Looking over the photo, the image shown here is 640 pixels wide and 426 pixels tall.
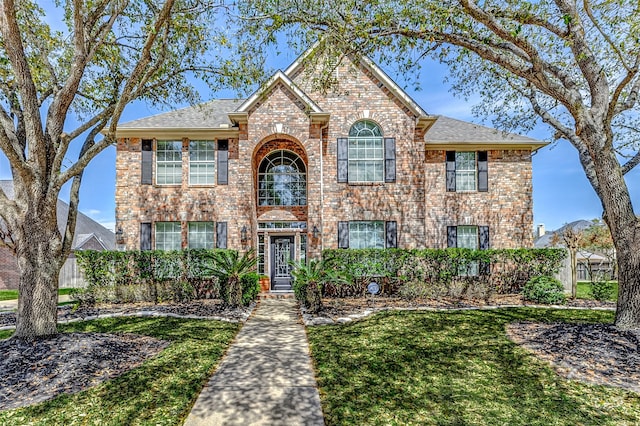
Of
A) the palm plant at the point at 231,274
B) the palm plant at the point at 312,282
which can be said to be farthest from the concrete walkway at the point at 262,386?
the palm plant at the point at 231,274

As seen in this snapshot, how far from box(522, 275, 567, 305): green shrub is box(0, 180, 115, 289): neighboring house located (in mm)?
15581

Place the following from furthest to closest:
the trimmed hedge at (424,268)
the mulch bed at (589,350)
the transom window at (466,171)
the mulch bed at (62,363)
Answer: the transom window at (466,171) < the trimmed hedge at (424,268) < the mulch bed at (589,350) < the mulch bed at (62,363)

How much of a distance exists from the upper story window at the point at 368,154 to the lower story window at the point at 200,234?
589cm

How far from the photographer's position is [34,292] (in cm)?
615

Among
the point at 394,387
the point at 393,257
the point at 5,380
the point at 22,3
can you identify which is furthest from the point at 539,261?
the point at 22,3

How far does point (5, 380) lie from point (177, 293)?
22.1 feet

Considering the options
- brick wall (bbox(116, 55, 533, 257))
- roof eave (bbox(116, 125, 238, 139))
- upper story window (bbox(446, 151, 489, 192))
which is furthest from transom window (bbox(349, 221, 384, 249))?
roof eave (bbox(116, 125, 238, 139))

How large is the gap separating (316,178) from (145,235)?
23.2ft

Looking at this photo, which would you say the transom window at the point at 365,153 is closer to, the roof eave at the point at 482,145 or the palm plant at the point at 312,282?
the roof eave at the point at 482,145

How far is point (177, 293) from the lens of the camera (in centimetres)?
1159

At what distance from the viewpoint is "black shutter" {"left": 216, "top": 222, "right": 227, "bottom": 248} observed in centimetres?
1352

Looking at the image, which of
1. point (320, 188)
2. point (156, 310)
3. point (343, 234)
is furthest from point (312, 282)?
point (156, 310)

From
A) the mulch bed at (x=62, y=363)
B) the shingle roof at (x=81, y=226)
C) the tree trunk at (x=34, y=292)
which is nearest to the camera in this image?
the mulch bed at (x=62, y=363)

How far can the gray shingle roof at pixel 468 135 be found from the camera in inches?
568
